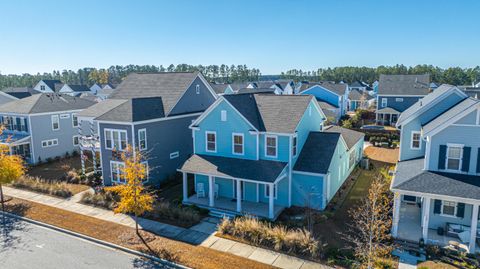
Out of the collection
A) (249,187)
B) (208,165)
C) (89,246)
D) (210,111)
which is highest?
(210,111)

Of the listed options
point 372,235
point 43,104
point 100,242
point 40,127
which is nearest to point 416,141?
point 372,235

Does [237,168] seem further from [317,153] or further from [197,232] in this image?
[317,153]

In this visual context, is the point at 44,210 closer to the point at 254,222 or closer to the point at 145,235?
the point at 145,235

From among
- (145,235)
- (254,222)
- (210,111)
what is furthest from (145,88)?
(254,222)

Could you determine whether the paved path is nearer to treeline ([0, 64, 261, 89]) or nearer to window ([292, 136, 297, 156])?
window ([292, 136, 297, 156])

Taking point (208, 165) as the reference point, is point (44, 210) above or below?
below

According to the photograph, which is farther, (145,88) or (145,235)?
(145,88)

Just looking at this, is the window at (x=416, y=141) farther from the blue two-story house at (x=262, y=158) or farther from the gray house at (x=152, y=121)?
the gray house at (x=152, y=121)

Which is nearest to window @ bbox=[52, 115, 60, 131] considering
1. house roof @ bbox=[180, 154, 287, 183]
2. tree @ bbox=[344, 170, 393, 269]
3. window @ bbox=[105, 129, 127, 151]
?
window @ bbox=[105, 129, 127, 151]
